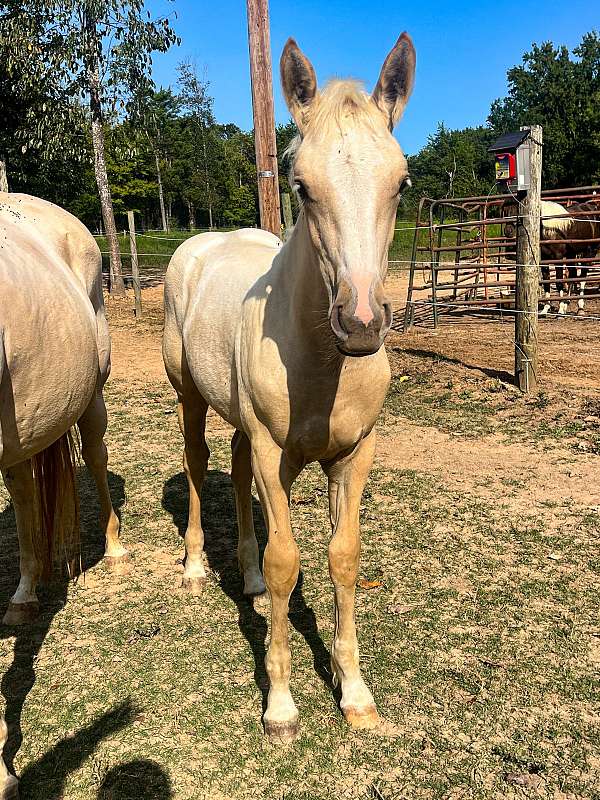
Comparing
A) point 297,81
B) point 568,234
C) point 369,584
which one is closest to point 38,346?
point 297,81

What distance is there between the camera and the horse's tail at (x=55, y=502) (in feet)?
10.8

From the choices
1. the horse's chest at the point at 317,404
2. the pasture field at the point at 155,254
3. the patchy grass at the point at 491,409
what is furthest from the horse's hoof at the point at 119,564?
the pasture field at the point at 155,254

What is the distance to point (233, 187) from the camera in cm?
4700

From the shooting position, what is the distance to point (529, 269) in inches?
247

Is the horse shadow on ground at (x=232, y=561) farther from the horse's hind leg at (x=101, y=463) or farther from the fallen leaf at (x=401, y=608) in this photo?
the horse's hind leg at (x=101, y=463)

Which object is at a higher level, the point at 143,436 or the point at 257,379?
the point at 257,379

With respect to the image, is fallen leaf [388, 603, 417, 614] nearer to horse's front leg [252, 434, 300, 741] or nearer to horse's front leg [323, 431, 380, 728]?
horse's front leg [323, 431, 380, 728]

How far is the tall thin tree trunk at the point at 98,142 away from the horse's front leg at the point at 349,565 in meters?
14.4

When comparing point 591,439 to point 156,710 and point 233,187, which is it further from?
point 233,187

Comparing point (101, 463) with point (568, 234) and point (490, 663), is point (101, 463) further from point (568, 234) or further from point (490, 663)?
point (568, 234)

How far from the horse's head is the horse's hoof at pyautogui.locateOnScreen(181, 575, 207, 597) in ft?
7.42

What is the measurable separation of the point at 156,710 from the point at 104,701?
244 mm

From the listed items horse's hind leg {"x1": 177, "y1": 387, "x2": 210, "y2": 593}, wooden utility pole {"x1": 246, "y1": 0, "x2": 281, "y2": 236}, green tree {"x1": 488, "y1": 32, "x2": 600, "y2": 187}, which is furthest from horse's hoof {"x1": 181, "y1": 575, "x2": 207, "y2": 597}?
green tree {"x1": 488, "y1": 32, "x2": 600, "y2": 187}

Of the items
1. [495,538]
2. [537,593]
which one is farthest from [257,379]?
[495,538]
